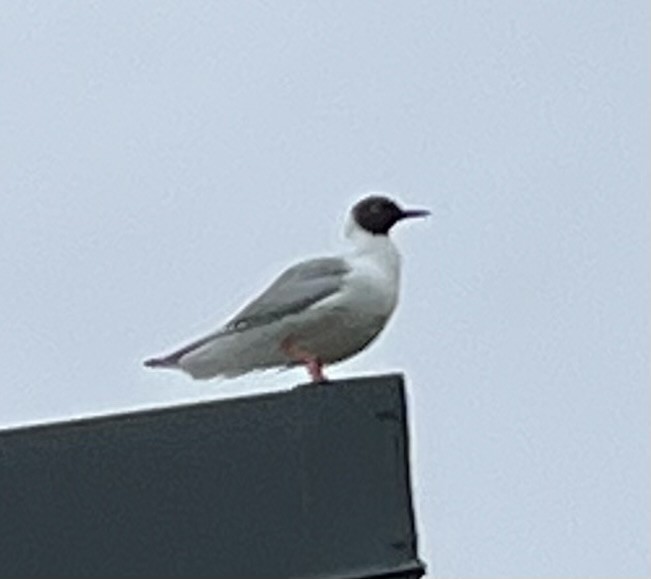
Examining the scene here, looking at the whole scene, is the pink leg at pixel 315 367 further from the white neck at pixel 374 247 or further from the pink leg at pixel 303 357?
the white neck at pixel 374 247

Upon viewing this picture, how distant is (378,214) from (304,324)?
2.97 ft

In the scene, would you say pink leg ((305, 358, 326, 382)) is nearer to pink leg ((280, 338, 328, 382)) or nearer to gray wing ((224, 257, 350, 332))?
pink leg ((280, 338, 328, 382))

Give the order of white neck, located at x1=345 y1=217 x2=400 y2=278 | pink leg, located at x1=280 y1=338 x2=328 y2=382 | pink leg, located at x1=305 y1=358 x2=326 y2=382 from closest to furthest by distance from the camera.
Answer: pink leg, located at x1=305 y1=358 x2=326 y2=382
pink leg, located at x1=280 y1=338 x2=328 y2=382
white neck, located at x1=345 y1=217 x2=400 y2=278

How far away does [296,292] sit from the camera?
27.9ft

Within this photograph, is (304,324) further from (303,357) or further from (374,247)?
(374,247)

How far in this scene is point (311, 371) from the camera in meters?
7.93

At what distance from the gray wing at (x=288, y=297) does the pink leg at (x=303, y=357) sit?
10 cm

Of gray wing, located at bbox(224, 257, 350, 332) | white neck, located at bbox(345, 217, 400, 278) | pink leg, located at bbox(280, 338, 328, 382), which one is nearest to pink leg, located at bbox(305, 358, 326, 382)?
pink leg, located at bbox(280, 338, 328, 382)

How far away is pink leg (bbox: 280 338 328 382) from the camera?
807 centimetres

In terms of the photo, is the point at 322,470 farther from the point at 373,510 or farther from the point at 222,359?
the point at 222,359

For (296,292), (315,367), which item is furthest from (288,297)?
(315,367)

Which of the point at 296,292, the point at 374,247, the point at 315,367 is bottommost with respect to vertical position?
the point at 315,367

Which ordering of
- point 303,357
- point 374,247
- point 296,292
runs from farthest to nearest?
point 374,247
point 296,292
point 303,357

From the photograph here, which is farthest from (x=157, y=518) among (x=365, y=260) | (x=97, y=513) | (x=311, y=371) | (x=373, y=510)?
(x=365, y=260)
